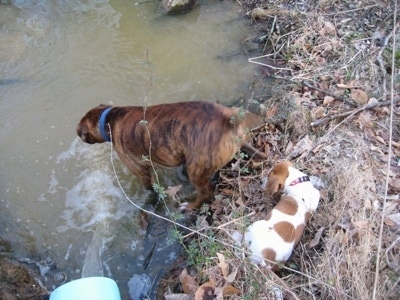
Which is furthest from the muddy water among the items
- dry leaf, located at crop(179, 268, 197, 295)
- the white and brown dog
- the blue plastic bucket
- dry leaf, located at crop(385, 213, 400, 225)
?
dry leaf, located at crop(385, 213, 400, 225)

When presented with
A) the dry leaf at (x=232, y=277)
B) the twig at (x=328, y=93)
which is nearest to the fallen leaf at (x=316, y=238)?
the dry leaf at (x=232, y=277)

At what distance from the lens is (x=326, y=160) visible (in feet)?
13.0

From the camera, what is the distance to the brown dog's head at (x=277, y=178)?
353 cm

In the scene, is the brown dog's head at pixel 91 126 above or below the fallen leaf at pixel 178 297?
above

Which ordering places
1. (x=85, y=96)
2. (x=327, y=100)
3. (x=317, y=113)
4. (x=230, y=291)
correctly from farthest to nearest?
1. (x=85, y=96)
2. (x=327, y=100)
3. (x=317, y=113)
4. (x=230, y=291)

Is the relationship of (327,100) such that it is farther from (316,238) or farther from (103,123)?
(103,123)

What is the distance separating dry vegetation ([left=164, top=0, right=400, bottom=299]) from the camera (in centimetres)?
304

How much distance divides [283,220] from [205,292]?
839mm

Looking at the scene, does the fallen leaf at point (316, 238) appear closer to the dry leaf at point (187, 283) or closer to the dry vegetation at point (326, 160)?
the dry vegetation at point (326, 160)

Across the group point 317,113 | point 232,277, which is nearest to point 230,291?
point 232,277

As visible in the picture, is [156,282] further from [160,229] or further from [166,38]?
[166,38]

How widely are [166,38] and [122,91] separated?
3.95 feet

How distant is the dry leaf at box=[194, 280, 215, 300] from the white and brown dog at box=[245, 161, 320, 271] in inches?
15.3

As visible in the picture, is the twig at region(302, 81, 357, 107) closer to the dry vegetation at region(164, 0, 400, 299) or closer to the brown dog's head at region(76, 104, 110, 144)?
the dry vegetation at region(164, 0, 400, 299)
